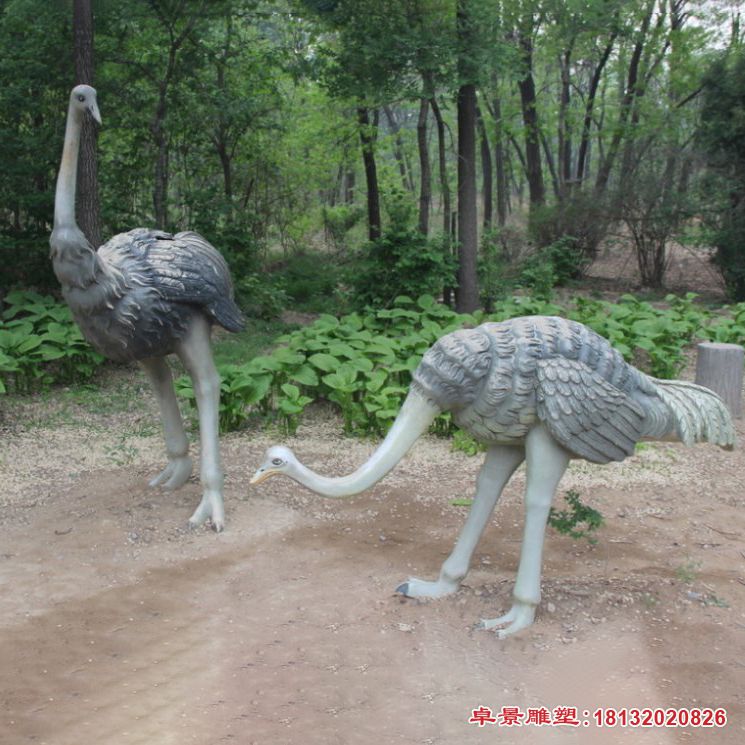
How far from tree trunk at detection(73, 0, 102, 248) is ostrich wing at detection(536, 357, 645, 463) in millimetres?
5970

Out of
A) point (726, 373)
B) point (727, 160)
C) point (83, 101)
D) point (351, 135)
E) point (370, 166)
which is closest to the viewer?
point (83, 101)

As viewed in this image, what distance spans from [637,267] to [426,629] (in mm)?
12263

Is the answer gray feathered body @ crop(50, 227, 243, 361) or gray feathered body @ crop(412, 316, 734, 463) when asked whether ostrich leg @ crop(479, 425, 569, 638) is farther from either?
gray feathered body @ crop(50, 227, 243, 361)

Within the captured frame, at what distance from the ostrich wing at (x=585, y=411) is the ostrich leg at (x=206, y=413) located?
2.16m

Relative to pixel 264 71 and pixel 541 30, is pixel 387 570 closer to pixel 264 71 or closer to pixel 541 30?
pixel 264 71

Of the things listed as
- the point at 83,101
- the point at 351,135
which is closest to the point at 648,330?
the point at 83,101

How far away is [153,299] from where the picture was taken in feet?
14.8

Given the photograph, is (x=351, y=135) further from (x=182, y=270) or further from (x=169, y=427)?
(x=182, y=270)

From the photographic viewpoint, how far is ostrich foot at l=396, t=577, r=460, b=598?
13.1 ft

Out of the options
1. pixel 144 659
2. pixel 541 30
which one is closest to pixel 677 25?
pixel 541 30

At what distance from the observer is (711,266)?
43.9ft

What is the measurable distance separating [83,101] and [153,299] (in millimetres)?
1068

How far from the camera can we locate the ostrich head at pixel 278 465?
3.38 metres

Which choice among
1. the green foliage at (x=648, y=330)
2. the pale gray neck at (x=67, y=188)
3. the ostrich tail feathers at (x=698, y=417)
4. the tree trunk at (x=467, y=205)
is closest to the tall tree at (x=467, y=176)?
the tree trunk at (x=467, y=205)
